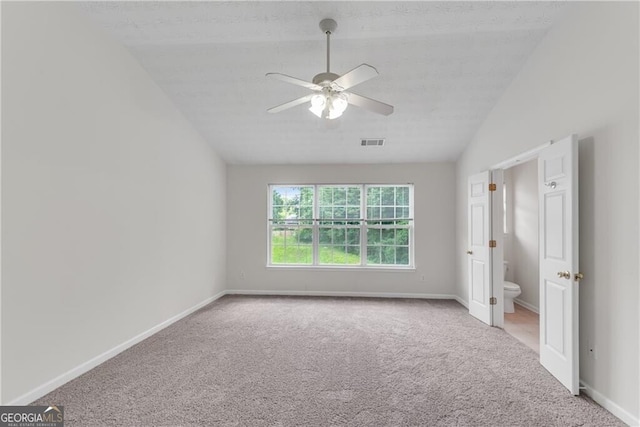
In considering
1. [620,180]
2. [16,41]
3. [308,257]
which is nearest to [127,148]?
[16,41]

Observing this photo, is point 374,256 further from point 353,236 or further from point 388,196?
point 388,196

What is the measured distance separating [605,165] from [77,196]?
418cm

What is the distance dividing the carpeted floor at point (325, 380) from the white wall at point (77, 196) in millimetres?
383

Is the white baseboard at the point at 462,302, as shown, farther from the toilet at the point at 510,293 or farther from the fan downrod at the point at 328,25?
the fan downrod at the point at 328,25

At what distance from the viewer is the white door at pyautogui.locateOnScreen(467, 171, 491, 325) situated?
3.80 meters

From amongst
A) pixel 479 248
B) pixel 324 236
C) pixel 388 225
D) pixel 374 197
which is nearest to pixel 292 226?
pixel 324 236

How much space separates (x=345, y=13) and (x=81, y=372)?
3886 millimetres

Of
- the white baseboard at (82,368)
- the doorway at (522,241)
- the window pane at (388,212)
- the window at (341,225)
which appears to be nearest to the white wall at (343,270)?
the window at (341,225)

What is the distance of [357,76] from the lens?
208 centimetres

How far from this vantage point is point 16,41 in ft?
6.85

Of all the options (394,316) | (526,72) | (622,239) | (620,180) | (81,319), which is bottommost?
(394,316)

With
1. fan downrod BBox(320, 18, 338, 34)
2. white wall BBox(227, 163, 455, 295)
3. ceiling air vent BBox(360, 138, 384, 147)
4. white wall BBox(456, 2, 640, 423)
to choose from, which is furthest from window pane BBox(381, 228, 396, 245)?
fan downrod BBox(320, 18, 338, 34)

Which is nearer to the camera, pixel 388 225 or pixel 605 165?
pixel 605 165

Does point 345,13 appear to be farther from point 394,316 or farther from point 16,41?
point 394,316
